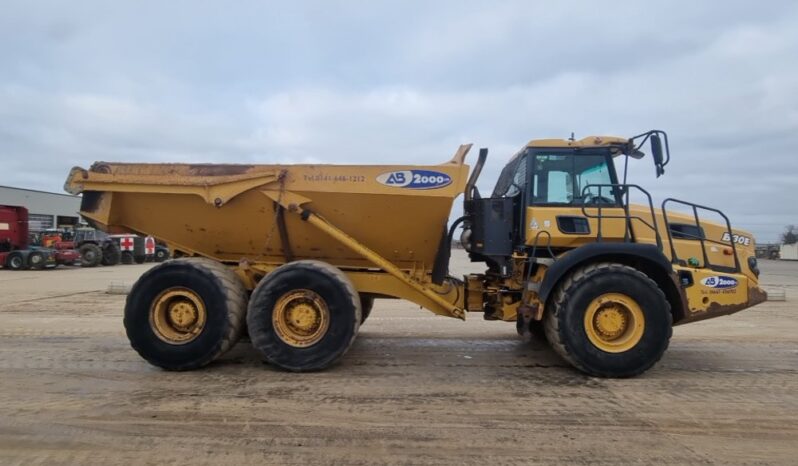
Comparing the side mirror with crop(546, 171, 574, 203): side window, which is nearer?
the side mirror

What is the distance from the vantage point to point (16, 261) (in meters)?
23.2

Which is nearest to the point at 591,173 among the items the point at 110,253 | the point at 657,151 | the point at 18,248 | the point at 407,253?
the point at 657,151

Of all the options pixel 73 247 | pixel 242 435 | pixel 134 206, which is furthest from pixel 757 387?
pixel 73 247

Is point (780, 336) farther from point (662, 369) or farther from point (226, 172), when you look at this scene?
point (226, 172)

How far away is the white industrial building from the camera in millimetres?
45925

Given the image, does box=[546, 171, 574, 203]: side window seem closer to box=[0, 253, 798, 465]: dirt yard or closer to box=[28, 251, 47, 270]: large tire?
box=[0, 253, 798, 465]: dirt yard

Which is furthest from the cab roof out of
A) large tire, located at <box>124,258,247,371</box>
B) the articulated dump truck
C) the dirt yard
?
large tire, located at <box>124,258,247,371</box>

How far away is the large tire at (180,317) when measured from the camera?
5.59 m

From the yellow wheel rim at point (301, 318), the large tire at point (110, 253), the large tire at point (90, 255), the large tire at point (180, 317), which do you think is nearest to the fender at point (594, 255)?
the yellow wheel rim at point (301, 318)

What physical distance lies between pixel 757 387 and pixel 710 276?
1.17m

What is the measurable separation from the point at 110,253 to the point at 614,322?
28.4m

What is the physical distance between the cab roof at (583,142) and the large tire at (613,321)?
1407 mm

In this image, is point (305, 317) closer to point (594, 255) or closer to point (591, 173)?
point (594, 255)

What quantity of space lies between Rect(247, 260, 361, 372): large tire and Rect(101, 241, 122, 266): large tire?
2619cm
